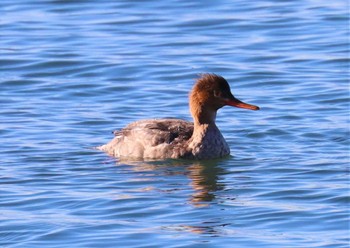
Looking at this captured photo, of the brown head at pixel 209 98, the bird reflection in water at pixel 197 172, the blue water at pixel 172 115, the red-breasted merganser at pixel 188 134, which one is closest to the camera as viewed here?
the blue water at pixel 172 115

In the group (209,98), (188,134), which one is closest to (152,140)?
(188,134)

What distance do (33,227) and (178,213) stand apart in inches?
59.6

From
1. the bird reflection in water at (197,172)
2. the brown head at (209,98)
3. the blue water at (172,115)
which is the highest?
the brown head at (209,98)

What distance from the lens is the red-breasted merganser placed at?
51.3ft

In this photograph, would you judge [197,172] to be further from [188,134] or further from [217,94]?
[217,94]

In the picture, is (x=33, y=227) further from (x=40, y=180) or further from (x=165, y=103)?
(x=165, y=103)

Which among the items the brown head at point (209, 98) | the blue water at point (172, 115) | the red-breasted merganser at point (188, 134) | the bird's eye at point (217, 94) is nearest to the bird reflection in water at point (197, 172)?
the blue water at point (172, 115)

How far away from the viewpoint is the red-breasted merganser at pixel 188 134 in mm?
15641

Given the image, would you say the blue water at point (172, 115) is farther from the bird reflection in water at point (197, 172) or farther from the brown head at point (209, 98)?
the brown head at point (209, 98)

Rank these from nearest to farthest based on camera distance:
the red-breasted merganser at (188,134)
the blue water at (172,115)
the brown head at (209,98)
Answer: the blue water at (172,115) < the red-breasted merganser at (188,134) < the brown head at (209,98)

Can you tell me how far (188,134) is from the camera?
52.6 feet

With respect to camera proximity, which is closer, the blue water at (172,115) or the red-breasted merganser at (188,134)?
the blue water at (172,115)

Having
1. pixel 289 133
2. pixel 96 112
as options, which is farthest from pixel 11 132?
pixel 289 133

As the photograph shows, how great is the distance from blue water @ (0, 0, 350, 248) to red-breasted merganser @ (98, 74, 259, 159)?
24 centimetres
